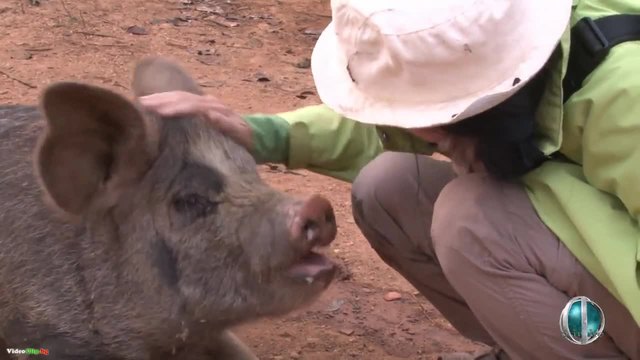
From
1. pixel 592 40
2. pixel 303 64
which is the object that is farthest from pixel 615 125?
pixel 303 64

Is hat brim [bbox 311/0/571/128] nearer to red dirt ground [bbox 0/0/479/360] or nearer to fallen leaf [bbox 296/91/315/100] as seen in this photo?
red dirt ground [bbox 0/0/479/360]

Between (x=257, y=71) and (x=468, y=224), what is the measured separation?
3.51 m

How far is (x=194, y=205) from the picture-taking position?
2961 millimetres

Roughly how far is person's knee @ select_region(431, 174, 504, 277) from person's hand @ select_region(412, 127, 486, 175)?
1.3 inches

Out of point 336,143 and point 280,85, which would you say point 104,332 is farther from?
point 280,85

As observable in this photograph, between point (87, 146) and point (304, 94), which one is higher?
point (87, 146)

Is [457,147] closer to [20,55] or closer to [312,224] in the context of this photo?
[312,224]

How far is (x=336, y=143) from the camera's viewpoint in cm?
338

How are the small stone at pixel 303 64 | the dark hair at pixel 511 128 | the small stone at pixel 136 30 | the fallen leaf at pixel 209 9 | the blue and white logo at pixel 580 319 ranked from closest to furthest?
the dark hair at pixel 511 128
the blue and white logo at pixel 580 319
the small stone at pixel 303 64
the small stone at pixel 136 30
the fallen leaf at pixel 209 9

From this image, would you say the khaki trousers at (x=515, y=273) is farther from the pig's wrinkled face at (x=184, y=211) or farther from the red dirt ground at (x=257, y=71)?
the red dirt ground at (x=257, y=71)

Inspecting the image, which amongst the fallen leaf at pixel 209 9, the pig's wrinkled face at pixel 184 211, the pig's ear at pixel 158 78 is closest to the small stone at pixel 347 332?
the pig's wrinkled face at pixel 184 211

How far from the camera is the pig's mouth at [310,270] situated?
2.89 m

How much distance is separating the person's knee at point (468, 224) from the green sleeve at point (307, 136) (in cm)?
50

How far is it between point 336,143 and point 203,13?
3.94 metres
